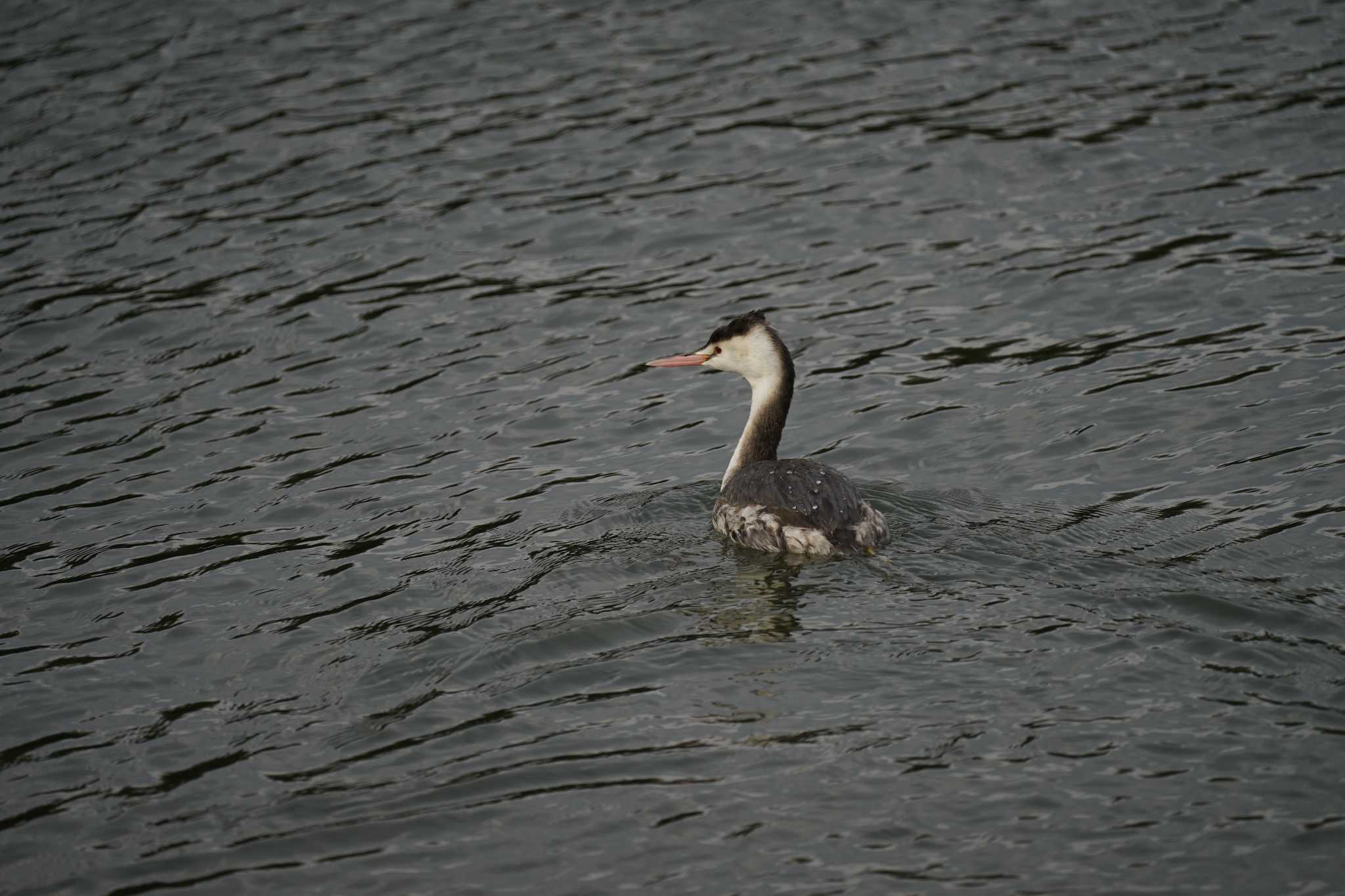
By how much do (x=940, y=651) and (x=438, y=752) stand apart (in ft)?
8.20

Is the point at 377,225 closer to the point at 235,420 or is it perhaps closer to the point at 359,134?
the point at 359,134

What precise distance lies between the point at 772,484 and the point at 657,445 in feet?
7.11

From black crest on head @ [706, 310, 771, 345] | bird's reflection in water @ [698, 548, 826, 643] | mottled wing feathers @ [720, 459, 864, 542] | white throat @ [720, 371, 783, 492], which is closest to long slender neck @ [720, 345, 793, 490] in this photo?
white throat @ [720, 371, 783, 492]

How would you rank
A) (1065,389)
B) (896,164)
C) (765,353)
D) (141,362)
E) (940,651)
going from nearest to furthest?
(940,651)
(765,353)
(1065,389)
(141,362)
(896,164)

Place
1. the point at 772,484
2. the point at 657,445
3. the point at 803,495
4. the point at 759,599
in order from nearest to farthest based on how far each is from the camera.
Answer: the point at 759,599 < the point at 803,495 < the point at 772,484 < the point at 657,445

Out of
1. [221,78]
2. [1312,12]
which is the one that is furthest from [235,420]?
[1312,12]

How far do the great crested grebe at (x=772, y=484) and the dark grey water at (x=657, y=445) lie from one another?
0.67 feet

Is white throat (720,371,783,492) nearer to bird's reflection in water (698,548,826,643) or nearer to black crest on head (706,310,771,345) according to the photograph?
black crest on head (706,310,771,345)

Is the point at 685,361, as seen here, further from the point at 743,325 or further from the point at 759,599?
the point at 759,599

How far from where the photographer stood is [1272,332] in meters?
11.6

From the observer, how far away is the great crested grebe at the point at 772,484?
8.82 metres

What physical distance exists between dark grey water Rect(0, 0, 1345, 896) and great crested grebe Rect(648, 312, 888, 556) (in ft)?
0.67

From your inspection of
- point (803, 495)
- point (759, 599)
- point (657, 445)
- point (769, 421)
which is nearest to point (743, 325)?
point (769, 421)

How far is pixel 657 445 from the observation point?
Answer: 11.2 metres
